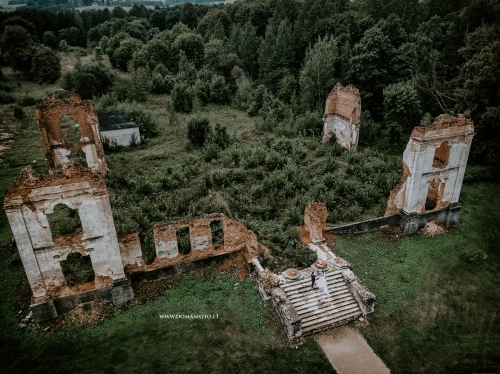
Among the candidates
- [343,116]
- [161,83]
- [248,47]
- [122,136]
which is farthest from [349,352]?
[248,47]

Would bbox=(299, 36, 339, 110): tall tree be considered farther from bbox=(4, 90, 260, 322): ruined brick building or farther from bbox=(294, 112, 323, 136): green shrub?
bbox=(4, 90, 260, 322): ruined brick building

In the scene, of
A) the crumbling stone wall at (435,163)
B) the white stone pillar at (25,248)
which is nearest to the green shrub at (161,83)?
the crumbling stone wall at (435,163)

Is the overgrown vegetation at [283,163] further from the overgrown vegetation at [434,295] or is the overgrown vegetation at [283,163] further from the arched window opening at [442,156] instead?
the arched window opening at [442,156]

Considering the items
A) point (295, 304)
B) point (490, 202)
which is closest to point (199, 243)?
point (295, 304)

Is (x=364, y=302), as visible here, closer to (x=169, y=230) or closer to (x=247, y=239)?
(x=247, y=239)

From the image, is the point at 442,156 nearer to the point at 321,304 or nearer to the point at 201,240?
the point at 321,304

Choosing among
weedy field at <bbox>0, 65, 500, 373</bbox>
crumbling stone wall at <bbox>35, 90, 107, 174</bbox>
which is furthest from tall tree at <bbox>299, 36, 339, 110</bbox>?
crumbling stone wall at <bbox>35, 90, 107, 174</bbox>
